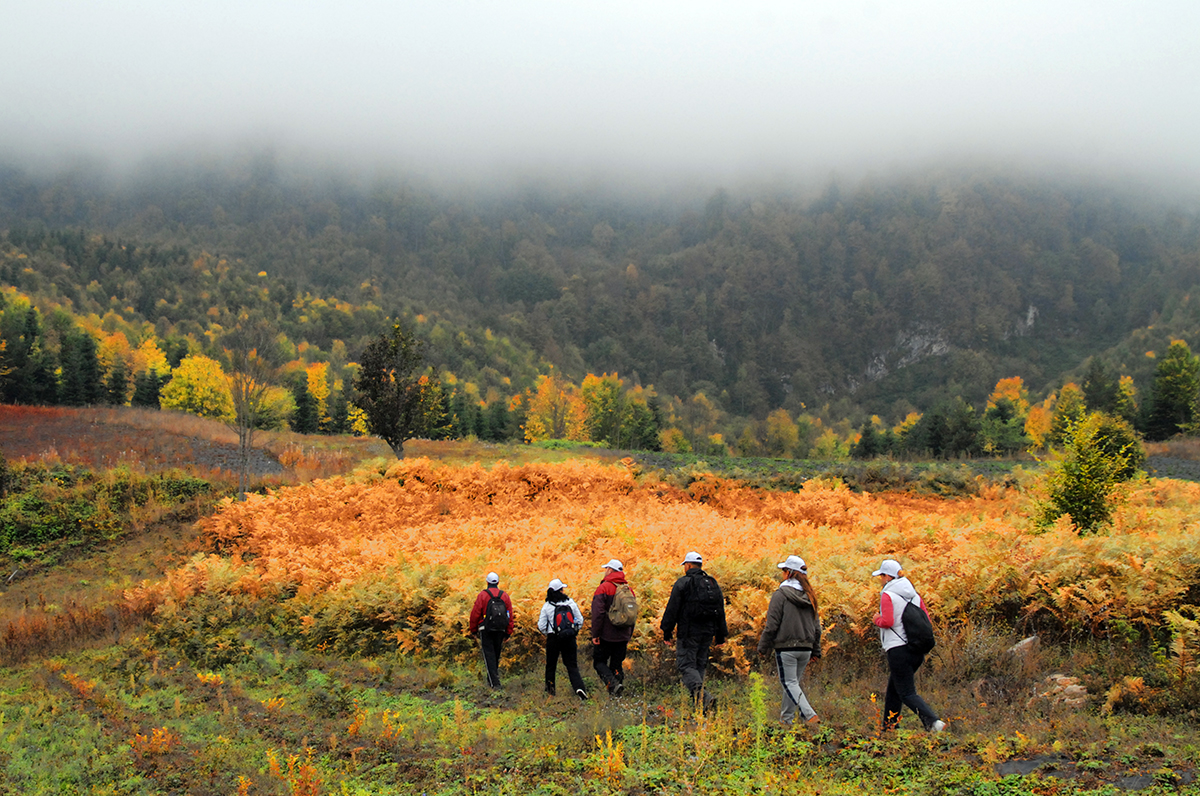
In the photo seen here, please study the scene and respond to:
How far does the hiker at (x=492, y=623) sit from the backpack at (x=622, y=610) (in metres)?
1.66

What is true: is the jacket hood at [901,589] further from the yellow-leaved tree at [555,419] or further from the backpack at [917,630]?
the yellow-leaved tree at [555,419]

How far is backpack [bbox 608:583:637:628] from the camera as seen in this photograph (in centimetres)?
898

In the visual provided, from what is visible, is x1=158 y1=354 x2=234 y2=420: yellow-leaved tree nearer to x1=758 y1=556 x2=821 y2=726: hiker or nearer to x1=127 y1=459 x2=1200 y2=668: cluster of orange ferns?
x1=127 y1=459 x2=1200 y2=668: cluster of orange ferns

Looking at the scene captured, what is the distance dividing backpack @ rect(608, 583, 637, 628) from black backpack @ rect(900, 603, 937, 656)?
10.2ft

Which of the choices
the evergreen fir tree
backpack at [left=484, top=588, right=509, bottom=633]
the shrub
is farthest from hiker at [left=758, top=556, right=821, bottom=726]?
the evergreen fir tree

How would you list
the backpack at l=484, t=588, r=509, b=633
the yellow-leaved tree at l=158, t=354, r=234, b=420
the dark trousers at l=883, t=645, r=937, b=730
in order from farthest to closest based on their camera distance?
the yellow-leaved tree at l=158, t=354, r=234, b=420
the backpack at l=484, t=588, r=509, b=633
the dark trousers at l=883, t=645, r=937, b=730

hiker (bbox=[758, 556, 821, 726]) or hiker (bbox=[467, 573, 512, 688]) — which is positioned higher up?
hiker (bbox=[758, 556, 821, 726])

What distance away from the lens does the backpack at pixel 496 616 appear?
9.95 meters

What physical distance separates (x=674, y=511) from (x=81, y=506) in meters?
15.2

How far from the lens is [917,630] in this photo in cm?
710

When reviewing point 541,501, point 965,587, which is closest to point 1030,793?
point 965,587

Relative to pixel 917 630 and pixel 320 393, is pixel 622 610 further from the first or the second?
pixel 320 393

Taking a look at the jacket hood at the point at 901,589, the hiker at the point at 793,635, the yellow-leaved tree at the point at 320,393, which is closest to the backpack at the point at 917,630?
the jacket hood at the point at 901,589

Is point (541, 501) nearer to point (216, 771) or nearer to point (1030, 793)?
point (216, 771)
